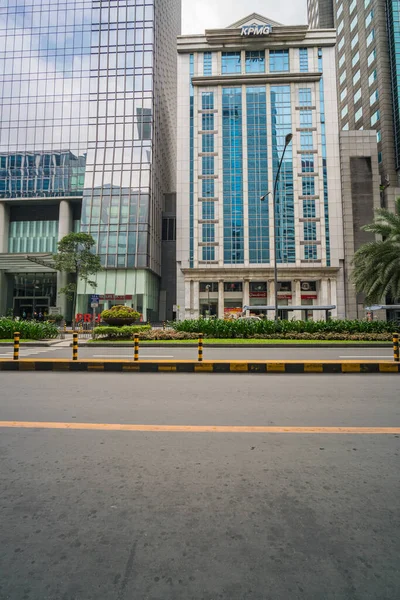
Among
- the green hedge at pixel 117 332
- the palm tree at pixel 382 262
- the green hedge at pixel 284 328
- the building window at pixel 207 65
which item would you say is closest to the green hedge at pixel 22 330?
the green hedge at pixel 117 332

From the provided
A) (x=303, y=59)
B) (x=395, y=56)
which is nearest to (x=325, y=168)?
(x=303, y=59)

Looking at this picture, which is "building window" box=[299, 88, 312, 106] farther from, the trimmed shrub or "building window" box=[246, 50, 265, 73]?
the trimmed shrub

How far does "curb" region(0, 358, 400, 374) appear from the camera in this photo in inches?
323

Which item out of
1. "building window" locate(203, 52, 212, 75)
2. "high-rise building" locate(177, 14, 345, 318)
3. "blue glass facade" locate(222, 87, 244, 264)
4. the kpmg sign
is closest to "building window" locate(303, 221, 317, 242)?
"high-rise building" locate(177, 14, 345, 318)

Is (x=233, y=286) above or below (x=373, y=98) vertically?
below

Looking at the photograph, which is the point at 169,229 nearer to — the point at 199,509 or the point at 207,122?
the point at 207,122

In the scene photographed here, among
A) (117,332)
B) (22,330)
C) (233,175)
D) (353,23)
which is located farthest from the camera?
(353,23)

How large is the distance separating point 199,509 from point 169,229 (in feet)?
175

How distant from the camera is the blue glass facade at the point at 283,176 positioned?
45.8 meters

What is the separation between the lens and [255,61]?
48969 millimetres

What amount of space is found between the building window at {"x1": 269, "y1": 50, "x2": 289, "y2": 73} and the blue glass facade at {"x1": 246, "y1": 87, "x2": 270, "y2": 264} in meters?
5.42

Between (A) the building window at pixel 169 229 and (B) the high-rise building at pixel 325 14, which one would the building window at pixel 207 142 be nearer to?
(A) the building window at pixel 169 229

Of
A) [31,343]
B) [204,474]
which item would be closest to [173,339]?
[31,343]

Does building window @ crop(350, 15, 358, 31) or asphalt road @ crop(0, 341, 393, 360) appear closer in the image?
asphalt road @ crop(0, 341, 393, 360)
